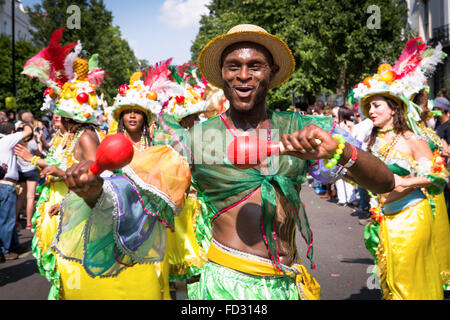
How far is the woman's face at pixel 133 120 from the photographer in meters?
4.81

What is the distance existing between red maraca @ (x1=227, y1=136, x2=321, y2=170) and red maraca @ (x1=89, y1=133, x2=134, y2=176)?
1.22ft

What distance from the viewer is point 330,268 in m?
5.75

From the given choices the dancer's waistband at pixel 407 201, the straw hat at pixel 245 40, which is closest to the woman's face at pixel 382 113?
the dancer's waistband at pixel 407 201

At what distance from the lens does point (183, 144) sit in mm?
2113

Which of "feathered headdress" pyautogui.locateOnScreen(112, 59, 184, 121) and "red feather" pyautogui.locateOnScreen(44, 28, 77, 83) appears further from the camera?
"feathered headdress" pyautogui.locateOnScreen(112, 59, 184, 121)

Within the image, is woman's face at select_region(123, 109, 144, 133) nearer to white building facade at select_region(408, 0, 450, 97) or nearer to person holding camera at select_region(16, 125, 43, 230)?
person holding camera at select_region(16, 125, 43, 230)

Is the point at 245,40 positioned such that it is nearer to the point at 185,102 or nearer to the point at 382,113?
the point at 382,113

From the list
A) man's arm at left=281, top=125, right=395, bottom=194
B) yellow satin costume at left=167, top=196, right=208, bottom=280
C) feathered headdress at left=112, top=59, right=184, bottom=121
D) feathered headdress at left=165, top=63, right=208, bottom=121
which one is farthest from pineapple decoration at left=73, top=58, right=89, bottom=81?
man's arm at left=281, top=125, right=395, bottom=194

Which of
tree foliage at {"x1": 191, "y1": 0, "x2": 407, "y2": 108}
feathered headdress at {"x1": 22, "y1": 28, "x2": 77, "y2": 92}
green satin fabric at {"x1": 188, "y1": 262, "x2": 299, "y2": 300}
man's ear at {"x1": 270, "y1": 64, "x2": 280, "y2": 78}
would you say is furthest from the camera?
tree foliage at {"x1": 191, "y1": 0, "x2": 407, "y2": 108}

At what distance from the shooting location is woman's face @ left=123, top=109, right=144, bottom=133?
4.81 meters

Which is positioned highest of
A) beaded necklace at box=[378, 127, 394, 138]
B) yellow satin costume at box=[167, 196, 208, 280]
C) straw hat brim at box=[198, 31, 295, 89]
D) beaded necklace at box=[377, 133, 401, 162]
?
straw hat brim at box=[198, 31, 295, 89]

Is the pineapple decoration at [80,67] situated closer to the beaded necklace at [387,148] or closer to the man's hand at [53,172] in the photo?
the man's hand at [53,172]

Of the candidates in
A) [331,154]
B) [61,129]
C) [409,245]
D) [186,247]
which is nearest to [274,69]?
[331,154]

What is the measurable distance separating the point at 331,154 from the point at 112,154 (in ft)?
2.67
